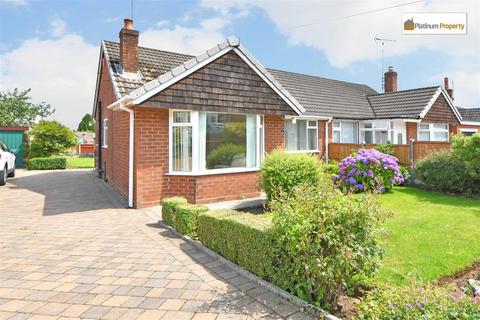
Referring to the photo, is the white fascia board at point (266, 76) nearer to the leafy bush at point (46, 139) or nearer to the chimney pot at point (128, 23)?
the chimney pot at point (128, 23)

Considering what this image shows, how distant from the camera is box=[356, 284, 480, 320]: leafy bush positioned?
→ 270 cm

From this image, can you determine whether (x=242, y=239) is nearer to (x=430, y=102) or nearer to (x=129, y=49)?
(x=129, y=49)

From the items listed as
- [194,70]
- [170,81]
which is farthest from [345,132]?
[170,81]

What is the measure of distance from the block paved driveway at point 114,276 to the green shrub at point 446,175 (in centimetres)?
982

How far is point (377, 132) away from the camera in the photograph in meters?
19.6

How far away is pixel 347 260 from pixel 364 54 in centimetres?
1793

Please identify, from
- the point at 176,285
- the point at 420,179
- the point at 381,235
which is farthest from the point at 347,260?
the point at 420,179

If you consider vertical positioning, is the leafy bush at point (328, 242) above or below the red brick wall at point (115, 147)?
below

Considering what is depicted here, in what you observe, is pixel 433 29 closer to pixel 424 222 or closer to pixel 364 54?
pixel 364 54

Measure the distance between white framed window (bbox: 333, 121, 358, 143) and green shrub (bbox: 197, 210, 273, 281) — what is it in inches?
569

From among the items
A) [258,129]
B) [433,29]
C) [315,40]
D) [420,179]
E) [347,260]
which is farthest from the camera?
[315,40]

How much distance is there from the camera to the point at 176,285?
4.09m

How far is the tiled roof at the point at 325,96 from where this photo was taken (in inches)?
730


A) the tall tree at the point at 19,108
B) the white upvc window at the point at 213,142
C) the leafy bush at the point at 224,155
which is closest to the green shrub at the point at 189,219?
the white upvc window at the point at 213,142
